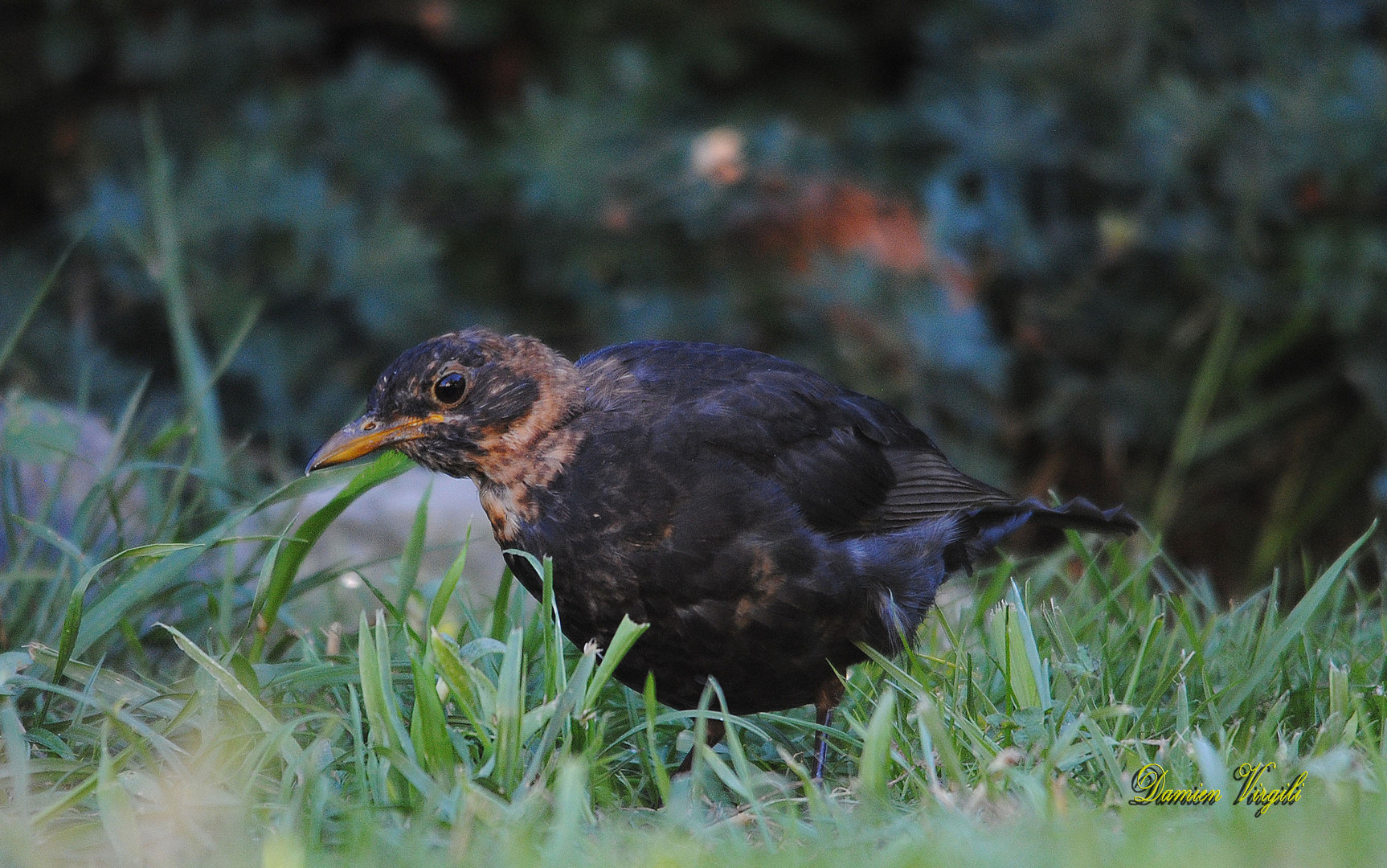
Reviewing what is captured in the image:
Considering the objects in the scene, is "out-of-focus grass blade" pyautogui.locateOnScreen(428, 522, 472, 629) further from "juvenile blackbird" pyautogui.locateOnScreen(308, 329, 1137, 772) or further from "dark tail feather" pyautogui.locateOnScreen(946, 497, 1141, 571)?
"dark tail feather" pyautogui.locateOnScreen(946, 497, 1141, 571)

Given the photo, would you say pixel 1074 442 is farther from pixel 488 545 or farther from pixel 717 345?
pixel 717 345

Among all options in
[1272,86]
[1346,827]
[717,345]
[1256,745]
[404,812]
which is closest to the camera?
[1346,827]

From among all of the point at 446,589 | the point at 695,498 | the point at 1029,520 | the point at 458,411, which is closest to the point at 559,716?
the point at 446,589

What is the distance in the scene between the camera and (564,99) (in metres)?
5.36

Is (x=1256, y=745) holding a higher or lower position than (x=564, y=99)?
lower

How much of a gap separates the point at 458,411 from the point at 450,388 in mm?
51

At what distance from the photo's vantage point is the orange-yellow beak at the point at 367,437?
10.2 feet

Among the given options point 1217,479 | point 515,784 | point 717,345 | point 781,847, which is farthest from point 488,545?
point 1217,479

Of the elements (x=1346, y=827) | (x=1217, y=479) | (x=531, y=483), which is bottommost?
(x=1217, y=479)

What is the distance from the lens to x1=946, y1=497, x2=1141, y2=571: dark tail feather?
11.2 ft

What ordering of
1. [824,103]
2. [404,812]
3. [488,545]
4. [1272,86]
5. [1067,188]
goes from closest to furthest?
[404,812]
[488,545]
[1272,86]
[1067,188]
[824,103]

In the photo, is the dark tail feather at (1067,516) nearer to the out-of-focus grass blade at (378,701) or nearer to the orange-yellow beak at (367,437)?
the orange-yellow beak at (367,437)

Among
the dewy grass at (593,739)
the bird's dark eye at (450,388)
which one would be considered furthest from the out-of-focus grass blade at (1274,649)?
the bird's dark eye at (450,388)

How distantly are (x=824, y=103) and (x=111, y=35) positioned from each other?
105 inches
